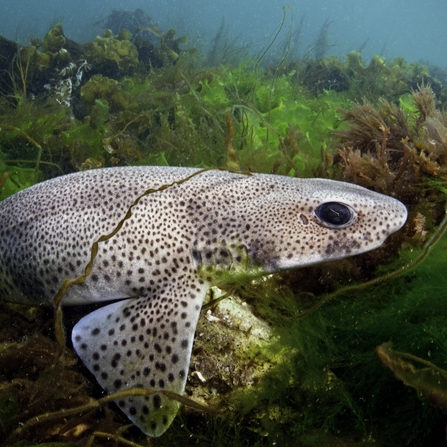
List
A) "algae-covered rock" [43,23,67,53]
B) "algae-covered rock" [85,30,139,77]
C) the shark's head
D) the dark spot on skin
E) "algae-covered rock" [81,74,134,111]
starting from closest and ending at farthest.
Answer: the dark spot on skin → the shark's head → "algae-covered rock" [81,74,134,111] → "algae-covered rock" [43,23,67,53] → "algae-covered rock" [85,30,139,77]

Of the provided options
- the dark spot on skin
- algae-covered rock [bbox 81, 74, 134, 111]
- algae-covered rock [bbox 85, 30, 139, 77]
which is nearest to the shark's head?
the dark spot on skin

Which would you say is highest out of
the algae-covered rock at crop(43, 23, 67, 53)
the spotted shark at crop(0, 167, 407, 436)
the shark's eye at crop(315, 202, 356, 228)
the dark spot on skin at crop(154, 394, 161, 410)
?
the shark's eye at crop(315, 202, 356, 228)

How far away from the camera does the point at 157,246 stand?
2.73m

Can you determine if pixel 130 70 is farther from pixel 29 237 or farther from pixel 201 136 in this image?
pixel 29 237

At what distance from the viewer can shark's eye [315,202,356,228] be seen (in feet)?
8.62

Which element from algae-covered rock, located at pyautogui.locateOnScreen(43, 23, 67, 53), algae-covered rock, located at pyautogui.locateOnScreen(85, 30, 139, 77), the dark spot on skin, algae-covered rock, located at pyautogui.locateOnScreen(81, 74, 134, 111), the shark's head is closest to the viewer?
the dark spot on skin

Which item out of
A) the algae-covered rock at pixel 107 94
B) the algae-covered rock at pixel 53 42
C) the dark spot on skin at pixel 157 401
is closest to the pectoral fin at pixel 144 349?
the dark spot on skin at pixel 157 401

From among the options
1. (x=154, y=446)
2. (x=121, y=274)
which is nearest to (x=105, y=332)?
(x=121, y=274)

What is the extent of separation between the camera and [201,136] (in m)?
5.84

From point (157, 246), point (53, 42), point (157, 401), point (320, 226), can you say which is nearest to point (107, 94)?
point (53, 42)

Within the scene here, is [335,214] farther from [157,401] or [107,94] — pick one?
[107,94]

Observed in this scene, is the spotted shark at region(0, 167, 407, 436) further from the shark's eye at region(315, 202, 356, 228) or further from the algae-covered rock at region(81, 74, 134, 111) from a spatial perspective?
the algae-covered rock at region(81, 74, 134, 111)

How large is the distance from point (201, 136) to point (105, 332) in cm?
398

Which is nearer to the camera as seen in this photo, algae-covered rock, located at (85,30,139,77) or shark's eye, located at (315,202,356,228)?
shark's eye, located at (315,202,356,228)
